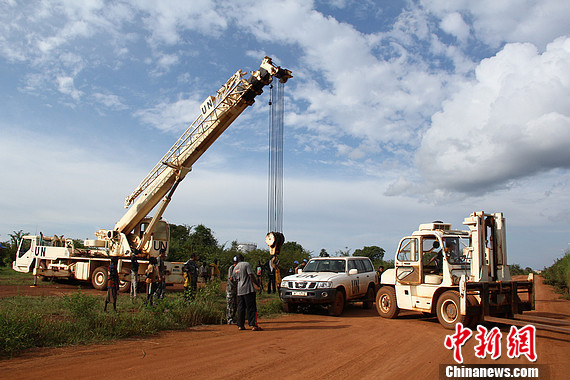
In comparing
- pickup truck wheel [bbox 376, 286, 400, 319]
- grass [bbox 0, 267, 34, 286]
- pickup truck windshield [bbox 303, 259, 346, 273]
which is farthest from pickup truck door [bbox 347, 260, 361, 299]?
grass [bbox 0, 267, 34, 286]

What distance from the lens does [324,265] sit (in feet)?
44.4

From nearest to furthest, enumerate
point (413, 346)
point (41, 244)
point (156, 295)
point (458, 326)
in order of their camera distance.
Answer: point (413, 346)
point (458, 326)
point (156, 295)
point (41, 244)

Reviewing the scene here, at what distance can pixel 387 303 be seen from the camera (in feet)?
38.6

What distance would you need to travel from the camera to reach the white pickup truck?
460 inches

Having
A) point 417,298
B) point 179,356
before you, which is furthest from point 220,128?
point 179,356

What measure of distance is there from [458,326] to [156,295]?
9.03 meters

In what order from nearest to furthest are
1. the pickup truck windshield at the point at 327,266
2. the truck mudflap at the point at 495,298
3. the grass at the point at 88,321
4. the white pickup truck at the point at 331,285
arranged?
the grass at the point at 88,321 → the truck mudflap at the point at 495,298 → the white pickup truck at the point at 331,285 → the pickup truck windshield at the point at 327,266

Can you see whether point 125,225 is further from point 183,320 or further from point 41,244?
point 183,320

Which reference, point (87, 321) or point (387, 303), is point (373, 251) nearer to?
point (387, 303)

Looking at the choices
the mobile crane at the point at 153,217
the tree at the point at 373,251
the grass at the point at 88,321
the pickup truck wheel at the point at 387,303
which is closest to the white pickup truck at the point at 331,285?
the pickup truck wheel at the point at 387,303

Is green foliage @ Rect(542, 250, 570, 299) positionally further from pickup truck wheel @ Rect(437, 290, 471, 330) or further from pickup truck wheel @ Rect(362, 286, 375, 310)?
pickup truck wheel @ Rect(437, 290, 471, 330)

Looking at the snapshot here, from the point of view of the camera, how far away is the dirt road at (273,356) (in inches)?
229

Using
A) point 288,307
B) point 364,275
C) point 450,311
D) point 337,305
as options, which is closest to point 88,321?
point 288,307

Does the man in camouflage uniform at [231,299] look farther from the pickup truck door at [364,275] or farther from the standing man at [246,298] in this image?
the pickup truck door at [364,275]
